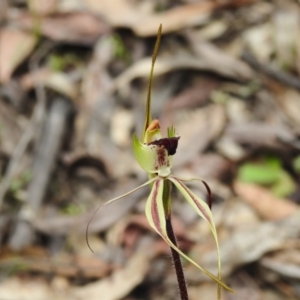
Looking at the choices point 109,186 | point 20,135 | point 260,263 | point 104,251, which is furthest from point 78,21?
point 260,263

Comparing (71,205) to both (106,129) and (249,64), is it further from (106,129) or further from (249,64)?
(249,64)

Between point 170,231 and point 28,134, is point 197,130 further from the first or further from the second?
point 170,231

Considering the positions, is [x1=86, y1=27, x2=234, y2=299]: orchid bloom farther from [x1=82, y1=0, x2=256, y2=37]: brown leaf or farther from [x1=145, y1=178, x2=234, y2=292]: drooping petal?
[x1=82, y1=0, x2=256, y2=37]: brown leaf

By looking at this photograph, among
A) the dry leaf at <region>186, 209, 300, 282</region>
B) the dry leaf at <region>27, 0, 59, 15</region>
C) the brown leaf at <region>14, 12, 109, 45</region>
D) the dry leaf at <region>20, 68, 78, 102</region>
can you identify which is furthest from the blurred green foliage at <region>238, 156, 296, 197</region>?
the dry leaf at <region>27, 0, 59, 15</region>

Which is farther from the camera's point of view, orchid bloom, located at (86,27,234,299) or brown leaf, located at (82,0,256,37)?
brown leaf, located at (82,0,256,37)

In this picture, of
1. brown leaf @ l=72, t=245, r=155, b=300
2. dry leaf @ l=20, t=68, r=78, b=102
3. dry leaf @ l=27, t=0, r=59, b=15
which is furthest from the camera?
dry leaf @ l=27, t=0, r=59, b=15

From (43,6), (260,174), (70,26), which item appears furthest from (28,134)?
(260,174)

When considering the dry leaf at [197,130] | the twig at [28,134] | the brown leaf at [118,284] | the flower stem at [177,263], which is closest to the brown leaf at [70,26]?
the twig at [28,134]
